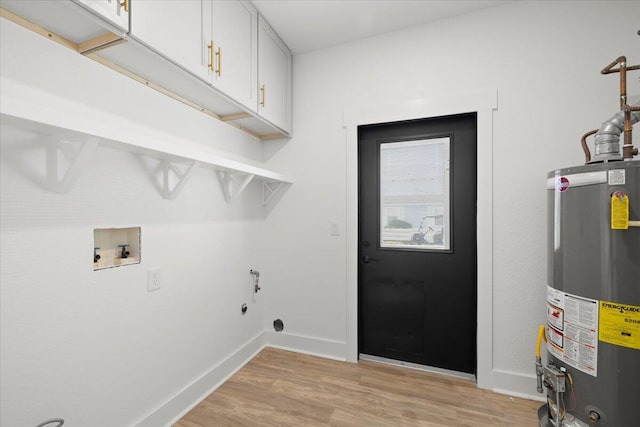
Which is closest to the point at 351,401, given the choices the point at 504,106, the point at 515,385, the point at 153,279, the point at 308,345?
the point at 308,345

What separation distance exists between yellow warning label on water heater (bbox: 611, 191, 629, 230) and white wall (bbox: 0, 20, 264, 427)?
7.34ft

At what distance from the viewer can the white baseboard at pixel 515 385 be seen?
6.07 ft

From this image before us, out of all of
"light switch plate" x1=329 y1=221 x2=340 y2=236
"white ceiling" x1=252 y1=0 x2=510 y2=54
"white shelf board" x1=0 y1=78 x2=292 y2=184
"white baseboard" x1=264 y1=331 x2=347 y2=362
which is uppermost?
"white ceiling" x1=252 y1=0 x2=510 y2=54

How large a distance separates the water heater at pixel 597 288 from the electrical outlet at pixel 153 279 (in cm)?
221

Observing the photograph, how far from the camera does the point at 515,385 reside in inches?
74.3

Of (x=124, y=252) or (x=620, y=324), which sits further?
(x=124, y=252)

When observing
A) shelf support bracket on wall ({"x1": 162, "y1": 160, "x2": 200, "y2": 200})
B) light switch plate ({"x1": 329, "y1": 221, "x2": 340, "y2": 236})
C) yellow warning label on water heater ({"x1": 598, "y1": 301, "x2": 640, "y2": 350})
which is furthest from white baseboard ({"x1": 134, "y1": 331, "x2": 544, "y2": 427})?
shelf support bracket on wall ({"x1": 162, "y1": 160, "x2": 200, "y2": 200})

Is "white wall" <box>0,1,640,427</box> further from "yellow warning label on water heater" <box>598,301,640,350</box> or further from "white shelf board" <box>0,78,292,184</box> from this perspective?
"yellow warning label on water heater" <box>598,301,640,350</box>

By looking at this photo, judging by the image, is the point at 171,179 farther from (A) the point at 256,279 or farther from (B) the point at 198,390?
(B) the point at 198,390

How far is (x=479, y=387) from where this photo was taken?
77.3 inches

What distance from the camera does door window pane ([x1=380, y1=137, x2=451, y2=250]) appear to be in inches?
85.3

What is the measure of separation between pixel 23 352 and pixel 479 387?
8.41ft

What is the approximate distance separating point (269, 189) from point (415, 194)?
4.32 ft

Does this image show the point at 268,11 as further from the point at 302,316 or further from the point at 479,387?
the point at 479,387
